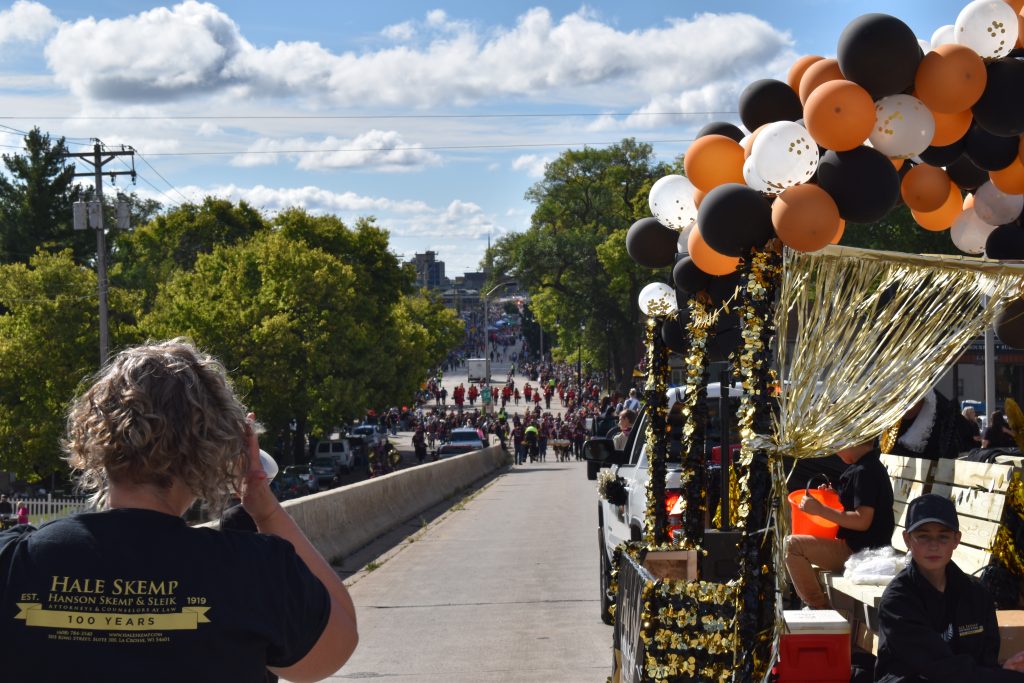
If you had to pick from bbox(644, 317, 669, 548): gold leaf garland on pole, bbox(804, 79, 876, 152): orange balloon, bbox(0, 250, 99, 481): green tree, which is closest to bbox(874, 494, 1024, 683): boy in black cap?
bbox(804, 79, 876, 152): orange balloon

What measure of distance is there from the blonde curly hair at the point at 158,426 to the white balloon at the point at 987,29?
4956 millimetres

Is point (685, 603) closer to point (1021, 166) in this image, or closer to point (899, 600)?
point (899, 600)

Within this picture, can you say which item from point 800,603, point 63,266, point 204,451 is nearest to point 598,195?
point 63,266

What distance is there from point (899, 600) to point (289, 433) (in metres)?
49.7

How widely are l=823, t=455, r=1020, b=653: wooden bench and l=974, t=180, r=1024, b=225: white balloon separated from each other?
1.59 m

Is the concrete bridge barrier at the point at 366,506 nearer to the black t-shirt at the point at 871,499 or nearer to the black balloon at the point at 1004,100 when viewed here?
the black t-shirt at the point at 871,499

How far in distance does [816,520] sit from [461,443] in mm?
43646

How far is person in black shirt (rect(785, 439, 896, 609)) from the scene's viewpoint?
700cm

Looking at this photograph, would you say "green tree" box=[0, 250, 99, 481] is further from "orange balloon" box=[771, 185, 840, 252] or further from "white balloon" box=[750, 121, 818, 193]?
"orange balloon" box=[771, 185, 840, 252]

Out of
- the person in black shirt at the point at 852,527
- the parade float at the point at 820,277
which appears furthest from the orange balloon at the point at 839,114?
the person in black shirt at the point at 852,527

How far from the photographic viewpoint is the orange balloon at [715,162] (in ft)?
21.8

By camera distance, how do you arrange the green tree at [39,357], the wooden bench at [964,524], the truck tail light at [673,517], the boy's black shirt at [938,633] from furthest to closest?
the green tree at [39,357], the truck tail light at [673,517], the wooden bench at [964,524], the boy's black shirt at [938,633]

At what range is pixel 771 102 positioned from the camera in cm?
664

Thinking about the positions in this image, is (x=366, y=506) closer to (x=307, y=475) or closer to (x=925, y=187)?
(x=925, y=187)
